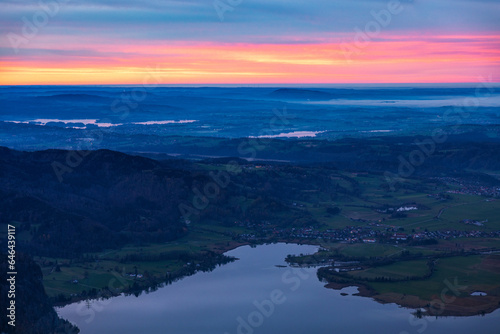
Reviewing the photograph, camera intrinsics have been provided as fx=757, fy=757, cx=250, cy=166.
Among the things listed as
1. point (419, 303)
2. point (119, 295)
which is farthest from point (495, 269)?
point (119, 295)

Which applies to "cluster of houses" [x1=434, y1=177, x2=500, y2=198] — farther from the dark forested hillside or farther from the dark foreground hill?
the dark forested hillside

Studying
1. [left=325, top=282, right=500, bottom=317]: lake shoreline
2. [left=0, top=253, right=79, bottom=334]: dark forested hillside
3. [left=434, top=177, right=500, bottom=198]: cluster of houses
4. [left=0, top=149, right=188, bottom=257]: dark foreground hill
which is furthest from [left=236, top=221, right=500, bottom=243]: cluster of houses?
[left=0, top=253, right=79, bottom=334]: dark forested hillside

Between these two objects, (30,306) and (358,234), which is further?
(358,234)

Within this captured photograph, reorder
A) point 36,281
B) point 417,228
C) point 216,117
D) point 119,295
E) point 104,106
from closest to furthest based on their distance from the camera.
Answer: point 36,281, point 119,295, point 417,228, point 216,117, point 104,106

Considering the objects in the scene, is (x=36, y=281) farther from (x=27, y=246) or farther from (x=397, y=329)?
(x=397, y=329)

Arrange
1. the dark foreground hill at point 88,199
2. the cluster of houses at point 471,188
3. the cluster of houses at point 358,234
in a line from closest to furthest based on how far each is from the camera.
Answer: the dark foreground hill at point 88,199, the cluster of houses at point 358,234, the cluster of houses at point 471,188

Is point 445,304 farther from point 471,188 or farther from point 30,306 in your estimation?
point 471,188

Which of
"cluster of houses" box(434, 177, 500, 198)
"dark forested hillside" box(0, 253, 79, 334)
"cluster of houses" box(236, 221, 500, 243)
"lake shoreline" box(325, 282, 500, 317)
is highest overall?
"cluster of houses" box(434, 177, 500, 198)

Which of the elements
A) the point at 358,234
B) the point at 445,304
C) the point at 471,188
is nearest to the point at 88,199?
the point at 358,234

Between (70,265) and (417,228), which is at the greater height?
(417,228)

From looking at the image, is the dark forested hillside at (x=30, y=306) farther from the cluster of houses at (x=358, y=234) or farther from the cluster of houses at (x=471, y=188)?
Answer: the cluster of houses at (x=471, y=188)

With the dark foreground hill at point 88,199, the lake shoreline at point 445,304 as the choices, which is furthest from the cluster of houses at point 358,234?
the lake shoreline at point 445,304
